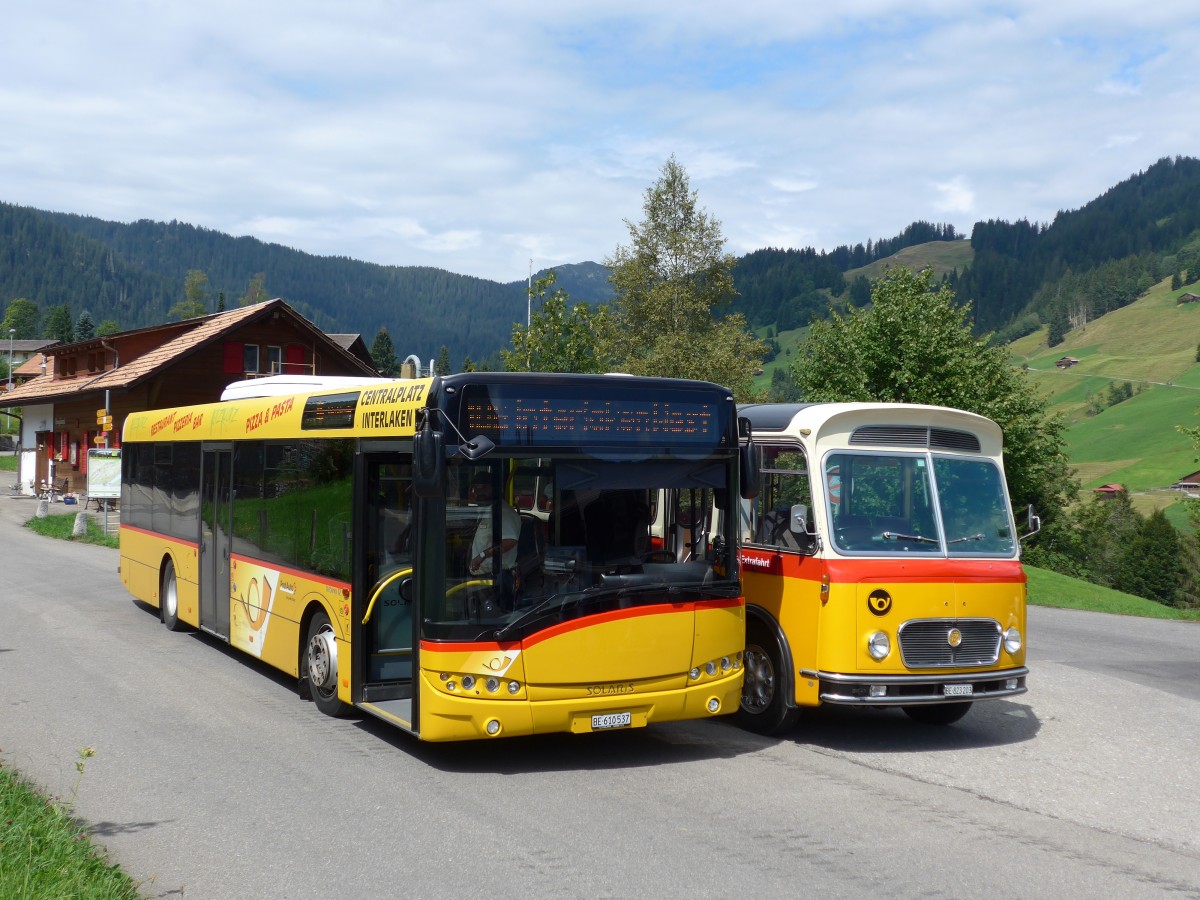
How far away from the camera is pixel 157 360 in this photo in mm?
50531

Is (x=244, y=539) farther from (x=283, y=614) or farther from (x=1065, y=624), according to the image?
(x=1065, y=624)

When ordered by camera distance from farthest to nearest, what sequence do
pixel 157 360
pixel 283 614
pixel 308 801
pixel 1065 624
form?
pixel 157 360, pixel 1065 624, pixel 283 614, pixel 308 801

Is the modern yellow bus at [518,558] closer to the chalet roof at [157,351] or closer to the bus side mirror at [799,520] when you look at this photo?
the bus side mirror at [799,520]

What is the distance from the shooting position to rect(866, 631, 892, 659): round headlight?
A: 29.4 feet

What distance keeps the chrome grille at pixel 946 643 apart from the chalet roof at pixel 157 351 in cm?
4317

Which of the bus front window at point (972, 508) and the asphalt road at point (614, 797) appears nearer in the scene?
the asphalt road at point (614, 797)

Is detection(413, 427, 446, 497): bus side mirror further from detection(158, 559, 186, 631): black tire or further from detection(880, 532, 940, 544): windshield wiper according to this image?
detection(158, 559, 186, 631): black tire

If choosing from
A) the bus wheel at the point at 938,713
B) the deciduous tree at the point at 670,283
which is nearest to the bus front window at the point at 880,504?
the bus wheel at the point at 938,713

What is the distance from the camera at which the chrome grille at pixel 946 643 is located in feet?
29.7

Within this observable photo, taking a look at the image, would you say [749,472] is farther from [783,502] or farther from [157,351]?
[157,351]

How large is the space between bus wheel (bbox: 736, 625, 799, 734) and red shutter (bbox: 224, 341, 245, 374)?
4636 cm

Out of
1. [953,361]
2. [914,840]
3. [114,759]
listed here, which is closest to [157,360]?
[953,361]

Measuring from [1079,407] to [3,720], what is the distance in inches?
6263

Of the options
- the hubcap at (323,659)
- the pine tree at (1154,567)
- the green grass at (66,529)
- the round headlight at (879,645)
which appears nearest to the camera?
the round headlight at (879,645)
